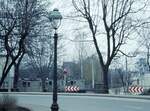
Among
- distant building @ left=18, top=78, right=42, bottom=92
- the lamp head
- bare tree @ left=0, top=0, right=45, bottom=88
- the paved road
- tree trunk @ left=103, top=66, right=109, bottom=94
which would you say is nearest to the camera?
the lamp head

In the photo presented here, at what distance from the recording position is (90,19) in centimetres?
4988

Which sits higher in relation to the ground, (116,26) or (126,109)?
(116,26)

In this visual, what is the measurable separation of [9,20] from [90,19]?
23.1m

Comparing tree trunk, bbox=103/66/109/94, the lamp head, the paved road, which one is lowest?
the paved road

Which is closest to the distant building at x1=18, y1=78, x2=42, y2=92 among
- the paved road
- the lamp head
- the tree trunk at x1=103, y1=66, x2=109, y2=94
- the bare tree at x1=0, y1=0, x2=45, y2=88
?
the tree trunk at x1=103, y1=66, x2=109, y2=94

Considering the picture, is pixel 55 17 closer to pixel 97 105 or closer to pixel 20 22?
pixel 20 22

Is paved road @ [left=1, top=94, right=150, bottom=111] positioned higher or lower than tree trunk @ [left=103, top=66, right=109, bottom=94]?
lower

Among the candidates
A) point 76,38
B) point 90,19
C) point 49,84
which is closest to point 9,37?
point 90,19

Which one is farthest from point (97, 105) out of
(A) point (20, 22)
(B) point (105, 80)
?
(B) point (105, 80)

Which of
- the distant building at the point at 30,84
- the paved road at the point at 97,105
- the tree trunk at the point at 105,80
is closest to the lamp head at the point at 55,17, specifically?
the paved road at the point at 97,105

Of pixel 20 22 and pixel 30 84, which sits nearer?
pixel 20 22

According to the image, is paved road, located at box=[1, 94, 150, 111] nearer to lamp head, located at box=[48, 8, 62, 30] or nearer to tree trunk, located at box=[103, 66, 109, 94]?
lamp head, located at box=[48, 8, 62, 30]

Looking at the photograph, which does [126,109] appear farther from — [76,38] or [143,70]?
[143,70]

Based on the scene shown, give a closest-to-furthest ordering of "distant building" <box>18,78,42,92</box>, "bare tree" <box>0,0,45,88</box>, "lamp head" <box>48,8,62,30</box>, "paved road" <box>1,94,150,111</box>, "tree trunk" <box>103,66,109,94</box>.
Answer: "lamp head" <box>48,8,62,30</box>, "paved road" <box>1,94,150,111</box>, "bare tree" <box>0,0,45,88</box>, "tree trunk" <box>103,66,109,94</box>, "distant building" <box>18,78,42,92</box>
